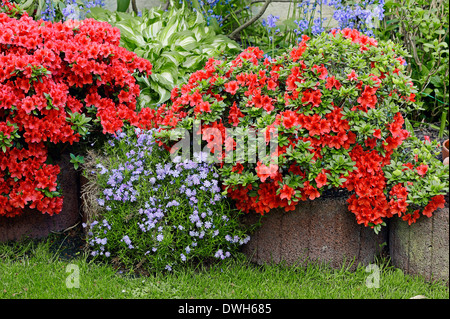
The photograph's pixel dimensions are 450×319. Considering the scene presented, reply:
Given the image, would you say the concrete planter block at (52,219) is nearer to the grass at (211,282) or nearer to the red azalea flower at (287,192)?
the grass at (211,282)

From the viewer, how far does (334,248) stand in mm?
2824

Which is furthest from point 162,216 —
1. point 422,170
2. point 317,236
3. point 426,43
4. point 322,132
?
point 426,43

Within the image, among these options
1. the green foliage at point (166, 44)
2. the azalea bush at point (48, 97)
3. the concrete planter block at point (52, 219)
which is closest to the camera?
the azalea bush at point (48, 97)

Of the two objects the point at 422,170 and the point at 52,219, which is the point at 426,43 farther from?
the point at 52,219

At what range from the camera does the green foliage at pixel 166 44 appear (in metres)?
3.68

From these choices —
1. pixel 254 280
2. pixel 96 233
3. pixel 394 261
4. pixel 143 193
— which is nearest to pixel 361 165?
pixel 394 261

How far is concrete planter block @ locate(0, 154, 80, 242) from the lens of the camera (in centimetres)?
322

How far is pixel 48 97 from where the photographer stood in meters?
2.88

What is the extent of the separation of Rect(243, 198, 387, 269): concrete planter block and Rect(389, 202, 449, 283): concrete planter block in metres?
0.16

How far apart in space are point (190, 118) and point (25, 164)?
3.36 ft

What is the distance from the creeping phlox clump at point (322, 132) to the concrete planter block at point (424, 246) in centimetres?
8

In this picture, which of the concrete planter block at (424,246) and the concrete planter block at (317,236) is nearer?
the concrete planter block at (424,246)

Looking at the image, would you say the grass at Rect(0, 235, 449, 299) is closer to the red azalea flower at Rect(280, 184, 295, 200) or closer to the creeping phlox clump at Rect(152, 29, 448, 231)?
the creeping phlox clump at Rect(152, 29, 448, 231)

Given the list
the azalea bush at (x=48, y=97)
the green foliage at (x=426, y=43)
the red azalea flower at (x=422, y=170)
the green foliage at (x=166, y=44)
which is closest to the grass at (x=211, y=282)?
the azalea bush at (x=48, y=97)
